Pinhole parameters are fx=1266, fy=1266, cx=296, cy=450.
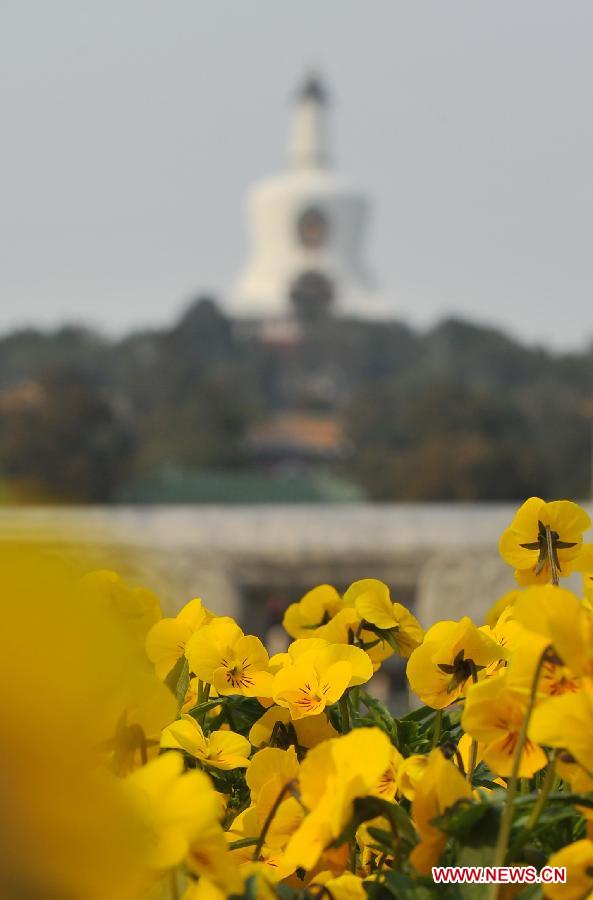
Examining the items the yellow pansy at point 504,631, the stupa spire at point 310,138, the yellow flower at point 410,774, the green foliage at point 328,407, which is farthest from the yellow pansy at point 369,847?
the stupa spire at point 310,138

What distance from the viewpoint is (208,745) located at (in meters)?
0.59

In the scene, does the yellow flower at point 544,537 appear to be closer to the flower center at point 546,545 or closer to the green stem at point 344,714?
the flower center at point 546,545

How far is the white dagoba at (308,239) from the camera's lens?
3578 cm

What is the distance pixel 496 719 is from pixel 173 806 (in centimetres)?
15

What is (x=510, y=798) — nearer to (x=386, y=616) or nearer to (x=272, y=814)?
(x=272, y=814)

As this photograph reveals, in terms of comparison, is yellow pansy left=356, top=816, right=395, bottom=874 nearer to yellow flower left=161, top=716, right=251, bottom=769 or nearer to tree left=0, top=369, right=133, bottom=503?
yellow flower left=161, top=716, right=251, bottom=769

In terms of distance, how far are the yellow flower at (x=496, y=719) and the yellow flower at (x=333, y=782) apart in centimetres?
5

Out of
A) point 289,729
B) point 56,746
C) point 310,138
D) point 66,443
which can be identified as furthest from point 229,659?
point 310,138

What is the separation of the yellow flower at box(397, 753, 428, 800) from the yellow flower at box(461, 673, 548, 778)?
29 millimetres

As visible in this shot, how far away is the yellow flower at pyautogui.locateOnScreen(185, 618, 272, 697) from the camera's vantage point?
643 millimetres

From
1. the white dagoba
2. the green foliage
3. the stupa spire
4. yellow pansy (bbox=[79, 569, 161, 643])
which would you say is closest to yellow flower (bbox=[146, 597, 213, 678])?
yellow pansy (bbox=[79, 569, 161, 643])

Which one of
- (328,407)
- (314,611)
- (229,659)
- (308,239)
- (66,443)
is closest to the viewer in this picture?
(229,659)

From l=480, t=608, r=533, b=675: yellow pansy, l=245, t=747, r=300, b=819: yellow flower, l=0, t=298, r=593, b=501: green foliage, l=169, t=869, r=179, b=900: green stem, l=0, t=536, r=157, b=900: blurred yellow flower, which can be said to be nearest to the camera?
l=0, t=536, r=157, b=900: blurred yellow flower

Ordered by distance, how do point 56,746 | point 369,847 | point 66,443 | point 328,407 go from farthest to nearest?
point 328,407 → point 66,443 → point 369,847 → point 56,746
